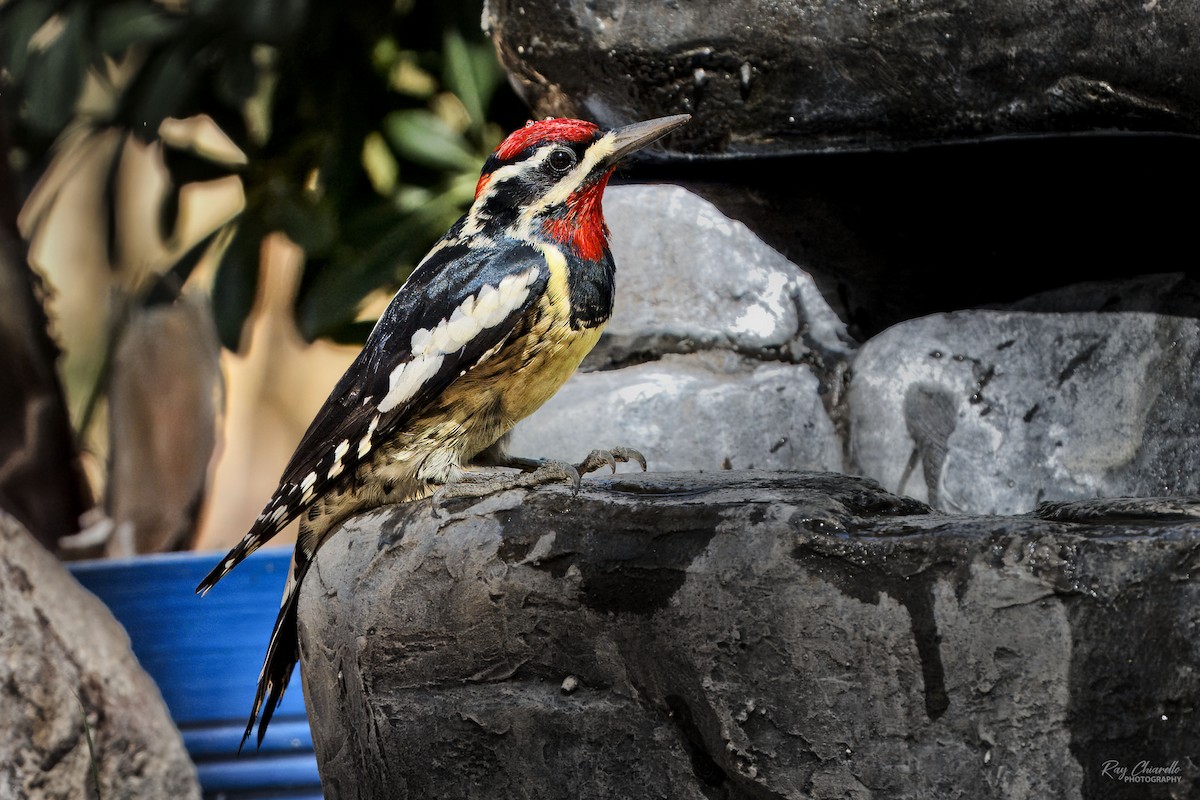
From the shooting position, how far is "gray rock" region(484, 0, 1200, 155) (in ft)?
7.79

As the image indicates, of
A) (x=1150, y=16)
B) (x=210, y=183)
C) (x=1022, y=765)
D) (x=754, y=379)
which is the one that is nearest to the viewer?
(x=1022, y=765)

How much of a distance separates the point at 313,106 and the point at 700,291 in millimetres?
1781

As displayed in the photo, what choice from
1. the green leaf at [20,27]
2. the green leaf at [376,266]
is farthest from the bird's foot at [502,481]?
the green leaf at [20,27]

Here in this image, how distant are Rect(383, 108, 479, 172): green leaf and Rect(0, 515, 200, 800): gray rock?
1.77m

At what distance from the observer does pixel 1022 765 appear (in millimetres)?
1604

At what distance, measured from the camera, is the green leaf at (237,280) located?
4215mm

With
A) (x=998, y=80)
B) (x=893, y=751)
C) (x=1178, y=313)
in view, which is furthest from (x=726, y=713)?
(x=1178, y=313)

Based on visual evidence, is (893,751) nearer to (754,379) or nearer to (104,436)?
(754,379)

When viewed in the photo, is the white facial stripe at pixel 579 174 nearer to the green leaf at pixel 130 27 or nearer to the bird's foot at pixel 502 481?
the bird's foot at pixel 502 481

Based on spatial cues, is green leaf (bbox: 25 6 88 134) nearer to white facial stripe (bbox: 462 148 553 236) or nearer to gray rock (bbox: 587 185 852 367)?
gray rock (bbox: 587 185 852 367)

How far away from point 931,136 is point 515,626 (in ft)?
4.78

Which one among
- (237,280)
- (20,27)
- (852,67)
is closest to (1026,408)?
(852,67)

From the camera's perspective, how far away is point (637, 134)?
2.30 m

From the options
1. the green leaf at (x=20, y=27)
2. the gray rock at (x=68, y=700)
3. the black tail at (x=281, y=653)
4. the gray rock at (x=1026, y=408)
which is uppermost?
the green leaf at (x=20, y=27)
